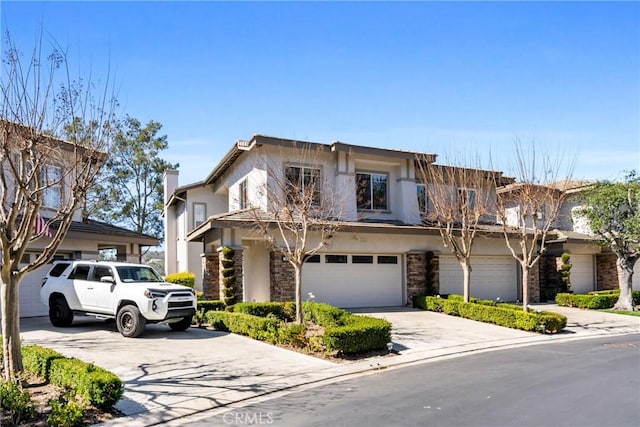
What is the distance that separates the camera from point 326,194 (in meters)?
20.8

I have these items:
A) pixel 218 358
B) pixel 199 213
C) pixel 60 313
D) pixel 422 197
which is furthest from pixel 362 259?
pixel 60 313

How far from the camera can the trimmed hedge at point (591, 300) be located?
23.3 metres

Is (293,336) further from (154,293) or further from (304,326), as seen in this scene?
(154,293)

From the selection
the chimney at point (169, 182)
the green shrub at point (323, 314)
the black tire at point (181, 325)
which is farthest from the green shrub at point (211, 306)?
the chimney at point (169, 182)

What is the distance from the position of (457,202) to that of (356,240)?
425 cm

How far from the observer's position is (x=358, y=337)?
42.0 ft

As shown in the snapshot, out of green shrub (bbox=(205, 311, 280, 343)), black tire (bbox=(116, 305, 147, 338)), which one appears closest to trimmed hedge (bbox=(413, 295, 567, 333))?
green shrub (bbox=(205, 311, 280, 343))

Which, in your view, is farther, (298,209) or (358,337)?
(298,209)

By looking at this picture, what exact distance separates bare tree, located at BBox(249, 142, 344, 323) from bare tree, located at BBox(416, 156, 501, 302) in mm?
4082

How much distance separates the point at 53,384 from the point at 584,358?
11.1m

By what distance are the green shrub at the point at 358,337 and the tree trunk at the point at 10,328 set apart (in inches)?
251

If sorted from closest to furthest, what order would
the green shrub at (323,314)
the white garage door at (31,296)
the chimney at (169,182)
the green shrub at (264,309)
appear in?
the green shrub at (323,314) < the green shrub at (264,309) < the white garage door at (31,296) < the chimney at (169,182)

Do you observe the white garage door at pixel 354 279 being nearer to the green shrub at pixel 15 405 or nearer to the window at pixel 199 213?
the window at pixel 199 213

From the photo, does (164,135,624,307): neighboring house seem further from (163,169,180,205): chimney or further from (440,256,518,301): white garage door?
(163,169,180,205): chimney
